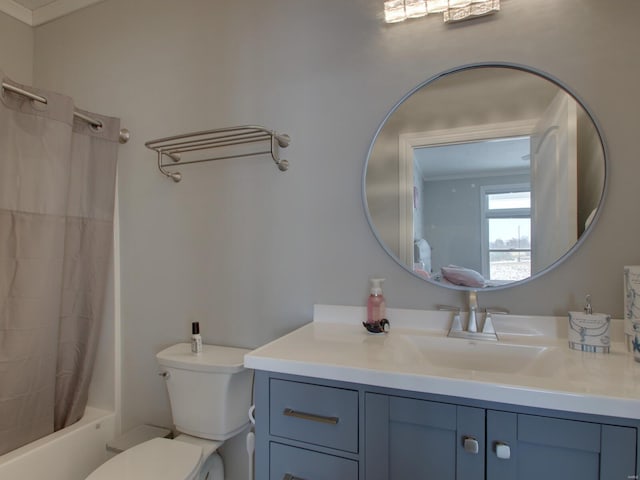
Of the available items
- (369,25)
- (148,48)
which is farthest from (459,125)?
(148,48)

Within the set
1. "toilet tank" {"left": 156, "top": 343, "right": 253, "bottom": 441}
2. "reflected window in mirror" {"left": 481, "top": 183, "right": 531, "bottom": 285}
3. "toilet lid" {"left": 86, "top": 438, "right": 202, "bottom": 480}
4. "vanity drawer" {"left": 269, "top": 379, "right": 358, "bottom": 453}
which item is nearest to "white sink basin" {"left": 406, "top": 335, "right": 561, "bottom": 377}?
"reflected window in mirror" {"left": 481, "top": 183, "right": 531, "bottom": 285}

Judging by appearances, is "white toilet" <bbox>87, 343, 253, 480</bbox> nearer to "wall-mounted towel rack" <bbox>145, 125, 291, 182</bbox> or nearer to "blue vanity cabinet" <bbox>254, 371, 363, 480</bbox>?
"blue vanity cabinet" <bbox>254, 371, 363, 480</bbox>

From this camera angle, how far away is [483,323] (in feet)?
3.78

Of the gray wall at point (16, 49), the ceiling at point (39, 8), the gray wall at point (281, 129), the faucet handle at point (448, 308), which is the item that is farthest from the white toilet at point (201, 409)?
the ceiling at point (39, 8)

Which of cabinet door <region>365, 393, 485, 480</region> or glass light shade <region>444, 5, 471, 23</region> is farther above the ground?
glass light shade <region>444, 5, 471, 23</region>

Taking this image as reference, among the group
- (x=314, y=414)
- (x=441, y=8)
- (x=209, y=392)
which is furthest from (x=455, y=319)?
(x=441, y=8)

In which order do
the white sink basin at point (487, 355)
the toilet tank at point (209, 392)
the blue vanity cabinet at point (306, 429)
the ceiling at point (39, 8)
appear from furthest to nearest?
the ceiling at point (39, 8) < the toilet tank at point (209, 392) < the white sink basin at point (487, 355) < the blue vanity cabinet at point (306, 429)

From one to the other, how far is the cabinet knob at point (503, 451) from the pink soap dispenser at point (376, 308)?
20.1 inches

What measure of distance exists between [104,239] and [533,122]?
1898mm

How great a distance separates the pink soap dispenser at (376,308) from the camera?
1226 millimetres

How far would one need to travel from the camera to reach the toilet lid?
1.17 meters

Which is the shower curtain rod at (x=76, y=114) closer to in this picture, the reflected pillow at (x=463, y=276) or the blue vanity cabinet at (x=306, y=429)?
the blue vanity cabinet at (x=306, y=429)

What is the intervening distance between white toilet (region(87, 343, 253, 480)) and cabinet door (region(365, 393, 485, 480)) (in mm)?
664

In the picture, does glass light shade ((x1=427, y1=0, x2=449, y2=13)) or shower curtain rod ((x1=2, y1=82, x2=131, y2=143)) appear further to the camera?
shower curtain rod ((x1=2, y1=82, x2=131, y2=143))
